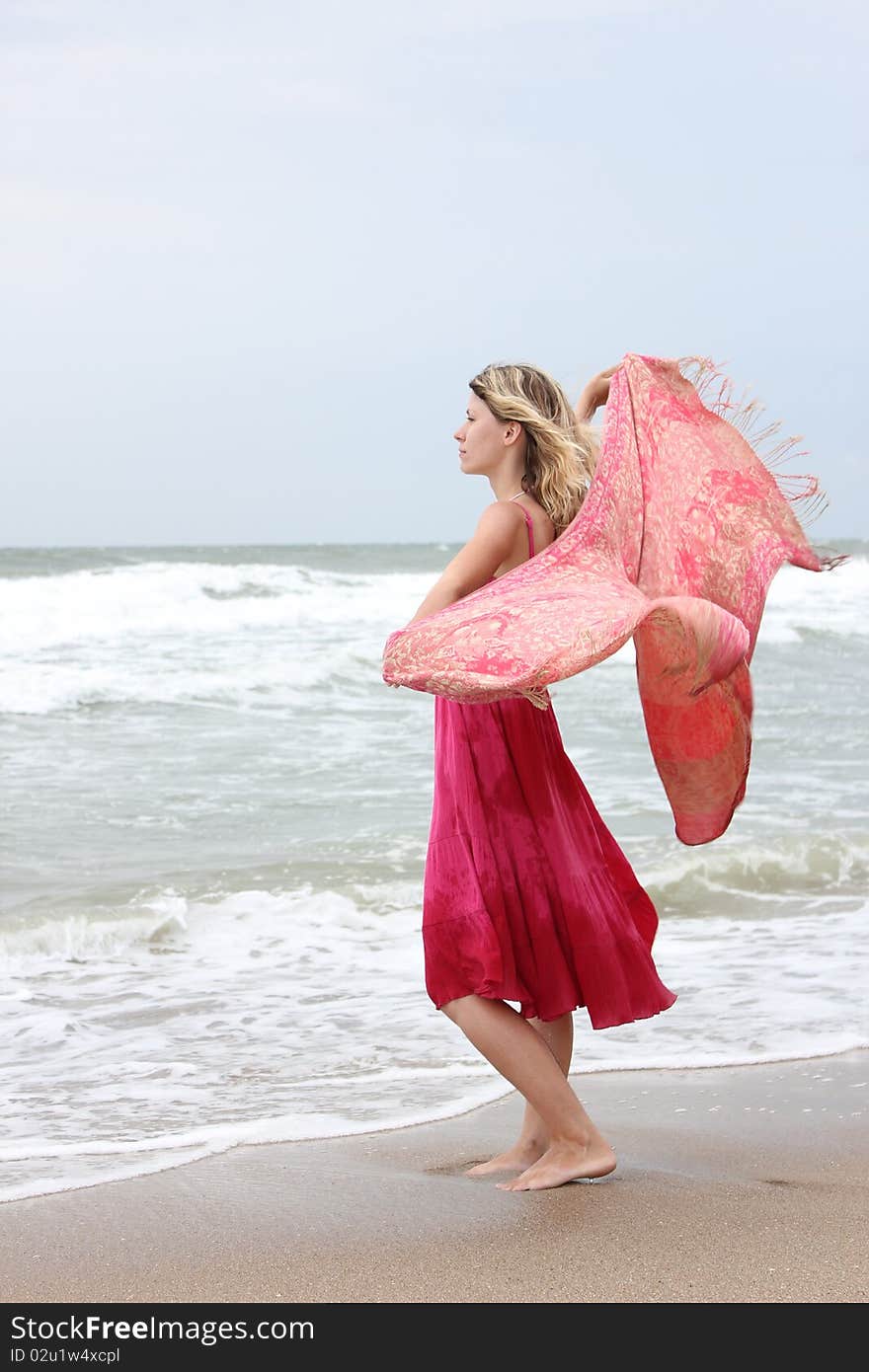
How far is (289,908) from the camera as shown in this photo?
620 cm

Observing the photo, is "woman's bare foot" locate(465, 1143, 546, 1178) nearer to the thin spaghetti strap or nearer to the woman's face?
Answer: the thin spaghetti strap

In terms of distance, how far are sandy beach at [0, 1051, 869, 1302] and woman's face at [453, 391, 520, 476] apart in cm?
160

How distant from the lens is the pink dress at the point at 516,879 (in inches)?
122

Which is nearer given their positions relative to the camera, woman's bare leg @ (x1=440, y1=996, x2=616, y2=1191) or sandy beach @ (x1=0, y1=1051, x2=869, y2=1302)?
sandy beach @ (x1=0, y1=1051, x2=869, y2=1302)

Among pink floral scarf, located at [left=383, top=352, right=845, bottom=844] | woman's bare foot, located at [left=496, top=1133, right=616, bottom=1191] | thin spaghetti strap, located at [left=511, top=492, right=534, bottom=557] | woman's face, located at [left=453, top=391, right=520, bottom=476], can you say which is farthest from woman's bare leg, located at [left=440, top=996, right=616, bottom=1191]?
woman's face, located at [left=453, top=391, right=520, bottom=476]

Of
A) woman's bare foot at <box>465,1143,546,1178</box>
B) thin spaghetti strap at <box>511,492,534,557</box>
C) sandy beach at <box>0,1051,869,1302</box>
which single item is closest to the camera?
sandy beach at <box>0,1051,869,1302</box>

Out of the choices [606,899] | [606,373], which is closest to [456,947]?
[606,899]

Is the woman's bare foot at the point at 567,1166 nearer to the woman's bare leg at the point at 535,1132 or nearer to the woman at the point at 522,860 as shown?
the woman at the point at 522,860

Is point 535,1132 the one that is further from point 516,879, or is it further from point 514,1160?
point 516,879

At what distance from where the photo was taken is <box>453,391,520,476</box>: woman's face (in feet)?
10.4

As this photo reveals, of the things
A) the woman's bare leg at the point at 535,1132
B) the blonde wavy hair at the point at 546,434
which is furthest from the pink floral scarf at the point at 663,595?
the woman's bare leg at the point at 535,1132
